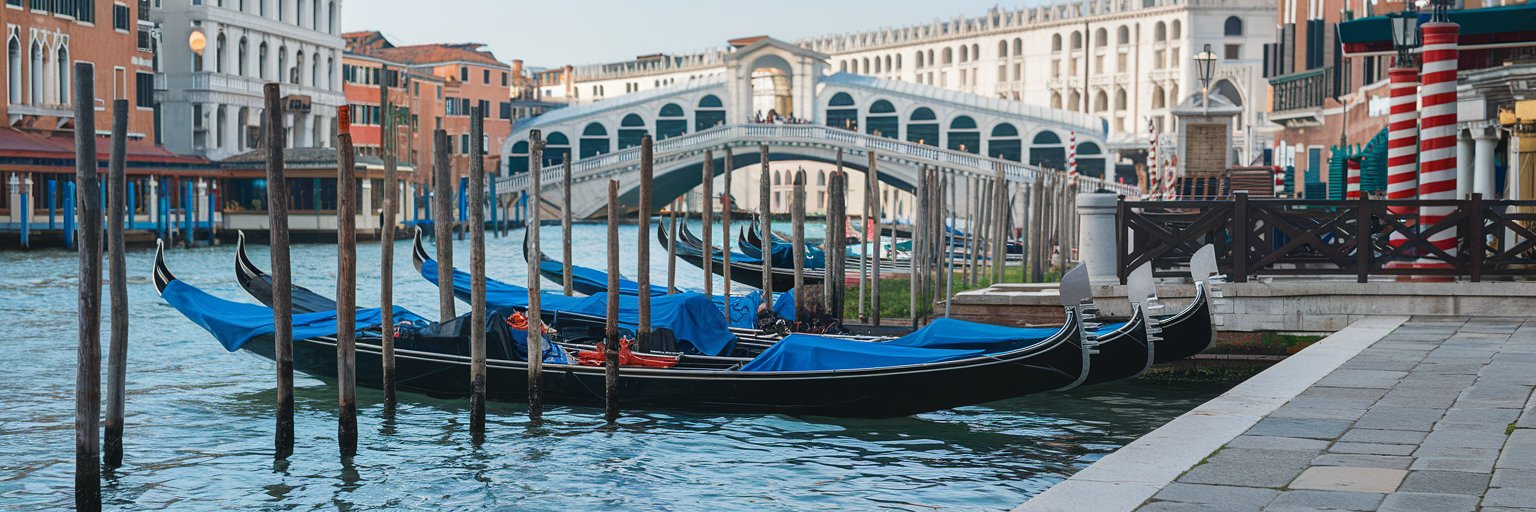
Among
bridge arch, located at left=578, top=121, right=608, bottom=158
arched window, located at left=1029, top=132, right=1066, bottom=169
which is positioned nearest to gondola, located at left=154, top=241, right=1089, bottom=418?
arched window, located at left=1029, top=132, right=1066, bottom=169

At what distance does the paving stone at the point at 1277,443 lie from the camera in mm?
3684

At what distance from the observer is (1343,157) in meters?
13.0

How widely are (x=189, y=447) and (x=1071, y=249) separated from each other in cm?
1060

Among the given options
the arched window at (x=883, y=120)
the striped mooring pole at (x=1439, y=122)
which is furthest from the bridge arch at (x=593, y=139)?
the striped mooring pole at (x=1439, y=122)

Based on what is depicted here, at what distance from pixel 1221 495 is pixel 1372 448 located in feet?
2.18

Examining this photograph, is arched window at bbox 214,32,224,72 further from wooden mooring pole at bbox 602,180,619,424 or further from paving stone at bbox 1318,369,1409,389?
paving stone at bbox 1318,369,1409,389

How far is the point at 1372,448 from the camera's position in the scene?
3.65 metres

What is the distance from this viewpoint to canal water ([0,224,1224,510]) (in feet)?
17.8

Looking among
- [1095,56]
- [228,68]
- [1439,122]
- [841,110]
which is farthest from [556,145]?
[1439,122]

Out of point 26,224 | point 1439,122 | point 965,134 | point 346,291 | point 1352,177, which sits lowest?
point 346,291

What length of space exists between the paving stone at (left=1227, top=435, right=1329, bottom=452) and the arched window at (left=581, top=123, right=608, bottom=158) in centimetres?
3621

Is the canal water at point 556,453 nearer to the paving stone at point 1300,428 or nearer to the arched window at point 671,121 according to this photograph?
the paving stone at point 1300,428

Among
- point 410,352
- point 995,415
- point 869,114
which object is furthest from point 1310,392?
point 869,114

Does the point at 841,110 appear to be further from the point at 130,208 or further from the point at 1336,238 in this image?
the point at 1336,238
